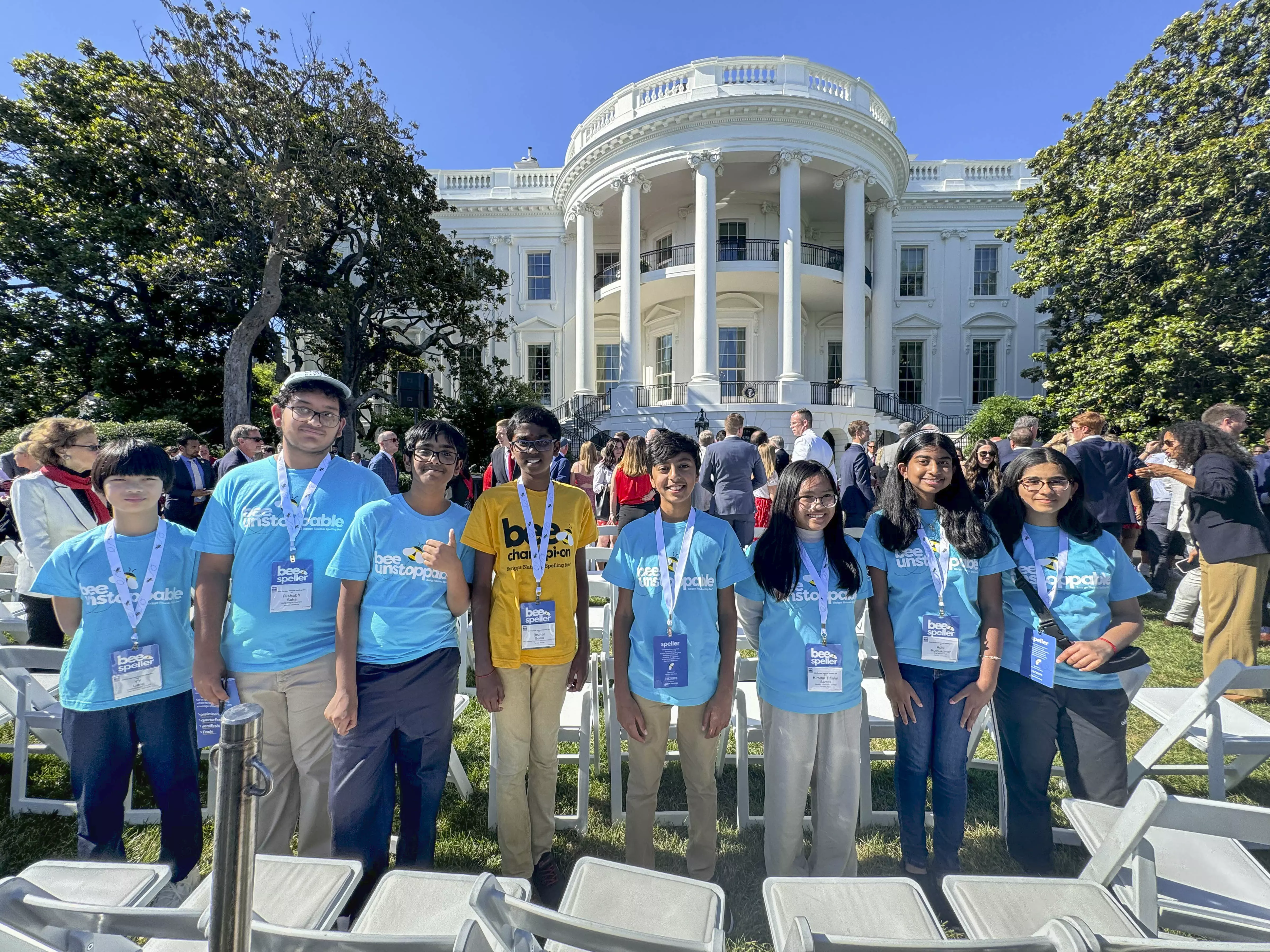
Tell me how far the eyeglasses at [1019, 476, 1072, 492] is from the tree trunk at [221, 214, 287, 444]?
16.8 m

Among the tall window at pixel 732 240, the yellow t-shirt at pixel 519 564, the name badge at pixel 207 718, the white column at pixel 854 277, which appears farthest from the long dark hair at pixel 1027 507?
the tall window at pixel 732 240

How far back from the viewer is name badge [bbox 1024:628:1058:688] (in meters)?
2.20

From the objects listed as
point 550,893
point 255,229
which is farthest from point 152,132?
point 550,893

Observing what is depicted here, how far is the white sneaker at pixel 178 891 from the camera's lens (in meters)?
2.05

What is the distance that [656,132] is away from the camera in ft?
55.1

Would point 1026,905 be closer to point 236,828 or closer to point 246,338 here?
point 236,828

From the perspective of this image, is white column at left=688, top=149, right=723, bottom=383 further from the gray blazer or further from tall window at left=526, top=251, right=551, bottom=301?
the gray blazer

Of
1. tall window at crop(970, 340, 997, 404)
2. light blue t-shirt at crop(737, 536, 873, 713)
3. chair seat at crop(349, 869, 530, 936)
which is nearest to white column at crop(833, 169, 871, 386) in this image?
tall window at crop(970, 340, 997, 404)

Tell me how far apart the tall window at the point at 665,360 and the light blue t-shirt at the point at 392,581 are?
17.9 m

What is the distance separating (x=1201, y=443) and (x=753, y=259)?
17.1 meters

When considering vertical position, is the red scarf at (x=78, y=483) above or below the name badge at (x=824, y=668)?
above

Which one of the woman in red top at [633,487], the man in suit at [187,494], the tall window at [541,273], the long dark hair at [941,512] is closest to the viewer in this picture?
the long dark hair at [941,512]

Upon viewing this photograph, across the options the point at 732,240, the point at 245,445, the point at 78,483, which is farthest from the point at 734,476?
the point at 732,240

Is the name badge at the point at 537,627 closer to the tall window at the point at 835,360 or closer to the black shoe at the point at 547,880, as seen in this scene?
the black shoe at the point at 547,880
